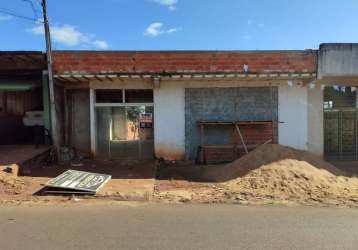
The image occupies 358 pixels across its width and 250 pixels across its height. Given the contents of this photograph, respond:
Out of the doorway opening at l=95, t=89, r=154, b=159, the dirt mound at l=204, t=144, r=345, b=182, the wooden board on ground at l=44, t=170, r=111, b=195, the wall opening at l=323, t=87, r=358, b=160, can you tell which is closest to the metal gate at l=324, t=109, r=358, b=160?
the wall opening at l=323, t=87, r=358, b=160

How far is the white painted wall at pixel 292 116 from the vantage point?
16.0m

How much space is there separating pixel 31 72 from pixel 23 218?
10.6m

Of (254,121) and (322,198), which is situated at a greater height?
(254,121)

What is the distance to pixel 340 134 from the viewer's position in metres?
16.7

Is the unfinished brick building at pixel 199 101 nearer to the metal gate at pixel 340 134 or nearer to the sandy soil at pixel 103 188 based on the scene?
the metal gate at pixel 340 134

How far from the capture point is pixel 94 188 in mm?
9969

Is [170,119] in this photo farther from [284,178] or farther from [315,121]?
[284,178]

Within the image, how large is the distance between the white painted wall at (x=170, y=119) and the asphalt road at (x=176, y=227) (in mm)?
7408

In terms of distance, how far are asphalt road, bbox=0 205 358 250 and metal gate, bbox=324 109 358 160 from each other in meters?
8.89

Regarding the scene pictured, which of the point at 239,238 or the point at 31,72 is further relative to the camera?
the point at 31,72

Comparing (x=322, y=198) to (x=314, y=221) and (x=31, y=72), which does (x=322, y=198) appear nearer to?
(x=314, y=221)

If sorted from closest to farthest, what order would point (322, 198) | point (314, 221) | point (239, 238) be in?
point (239, 238)
point (314, 221)
point (322, 198)

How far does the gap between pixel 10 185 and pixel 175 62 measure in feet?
25.7

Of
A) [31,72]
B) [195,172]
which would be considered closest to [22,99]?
[31,72]
